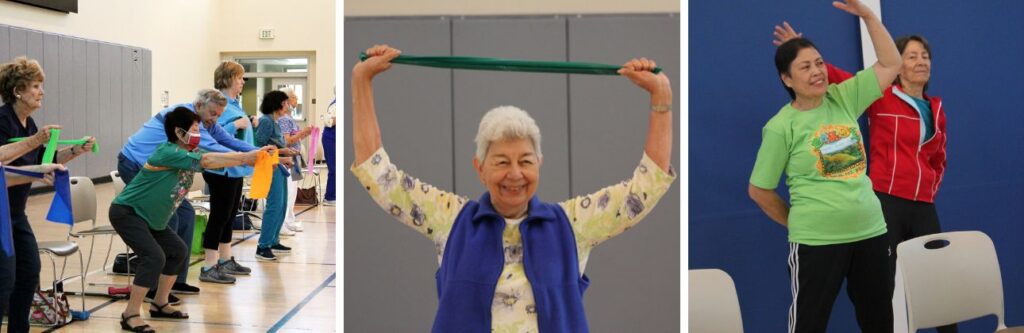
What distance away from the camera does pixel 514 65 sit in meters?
2.12

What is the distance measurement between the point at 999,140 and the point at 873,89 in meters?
0.65

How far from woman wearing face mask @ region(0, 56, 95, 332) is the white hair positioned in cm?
212

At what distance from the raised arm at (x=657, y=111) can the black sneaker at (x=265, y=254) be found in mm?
4766

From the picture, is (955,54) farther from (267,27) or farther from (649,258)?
(267,27)

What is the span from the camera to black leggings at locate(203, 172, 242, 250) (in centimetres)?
524

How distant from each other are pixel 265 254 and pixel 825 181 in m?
4.68

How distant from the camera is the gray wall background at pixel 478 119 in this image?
2.09 meters

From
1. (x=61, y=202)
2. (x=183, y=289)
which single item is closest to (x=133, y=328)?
(x=61, y=202)

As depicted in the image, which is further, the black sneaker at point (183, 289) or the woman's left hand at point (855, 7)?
the black sneaker at point (183, 289)

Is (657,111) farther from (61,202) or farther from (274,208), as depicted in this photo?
(274,208)

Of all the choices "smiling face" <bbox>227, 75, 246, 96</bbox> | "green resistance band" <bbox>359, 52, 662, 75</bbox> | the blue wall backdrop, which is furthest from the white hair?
"smiling face" <bbox>227, 75, 246, 96</bbox>

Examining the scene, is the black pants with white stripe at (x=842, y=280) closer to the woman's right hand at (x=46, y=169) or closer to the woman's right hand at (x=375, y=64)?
the woman's right hand at (x=375, y=64)

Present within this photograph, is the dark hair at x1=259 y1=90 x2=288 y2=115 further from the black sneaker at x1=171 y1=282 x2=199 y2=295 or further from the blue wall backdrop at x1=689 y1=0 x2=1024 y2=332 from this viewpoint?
the blue wall backdrop at x1=689 y1=0 x2=1024 y2=332

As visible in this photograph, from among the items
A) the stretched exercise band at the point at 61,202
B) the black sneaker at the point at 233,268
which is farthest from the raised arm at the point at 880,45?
the black sneaker at the point at 233,268
